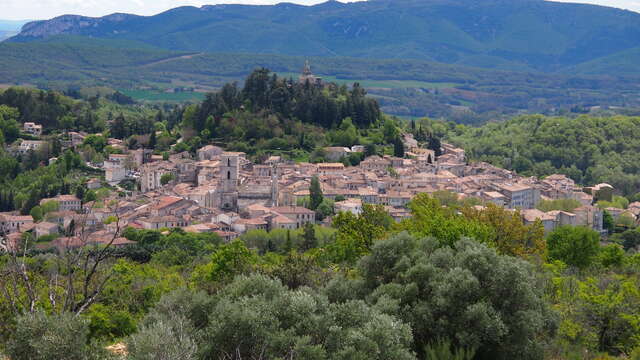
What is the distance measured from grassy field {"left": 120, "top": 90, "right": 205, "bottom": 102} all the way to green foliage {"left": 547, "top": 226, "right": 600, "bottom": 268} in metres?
118

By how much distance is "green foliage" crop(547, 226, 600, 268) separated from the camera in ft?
98.7

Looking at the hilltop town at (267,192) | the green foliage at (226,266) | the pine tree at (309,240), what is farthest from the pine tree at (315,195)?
the green foliage at (226,266)

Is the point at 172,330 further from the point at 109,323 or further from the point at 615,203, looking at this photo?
the point at 615,203

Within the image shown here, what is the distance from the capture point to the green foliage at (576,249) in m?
30.1

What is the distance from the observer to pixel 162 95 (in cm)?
15238

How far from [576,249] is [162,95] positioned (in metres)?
130

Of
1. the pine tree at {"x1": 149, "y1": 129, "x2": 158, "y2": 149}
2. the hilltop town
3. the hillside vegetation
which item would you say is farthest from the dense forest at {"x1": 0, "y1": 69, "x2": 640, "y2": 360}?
the hillside vegetation

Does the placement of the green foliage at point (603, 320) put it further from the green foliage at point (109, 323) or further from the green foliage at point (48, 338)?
the green foliage at point (48, 338)

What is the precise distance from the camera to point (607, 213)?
5497 cm

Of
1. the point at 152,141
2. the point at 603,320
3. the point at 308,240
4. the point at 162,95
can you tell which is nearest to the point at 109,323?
the point at 603,320

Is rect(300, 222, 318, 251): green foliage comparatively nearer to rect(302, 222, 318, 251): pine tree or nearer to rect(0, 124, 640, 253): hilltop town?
rect(302, 222, 318, 251): pine tree

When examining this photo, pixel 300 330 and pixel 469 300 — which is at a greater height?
pixel 300 330

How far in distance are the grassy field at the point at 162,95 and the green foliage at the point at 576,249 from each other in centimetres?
A: 11834

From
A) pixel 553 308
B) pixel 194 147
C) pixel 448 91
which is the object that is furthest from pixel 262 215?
pixel 448 91
